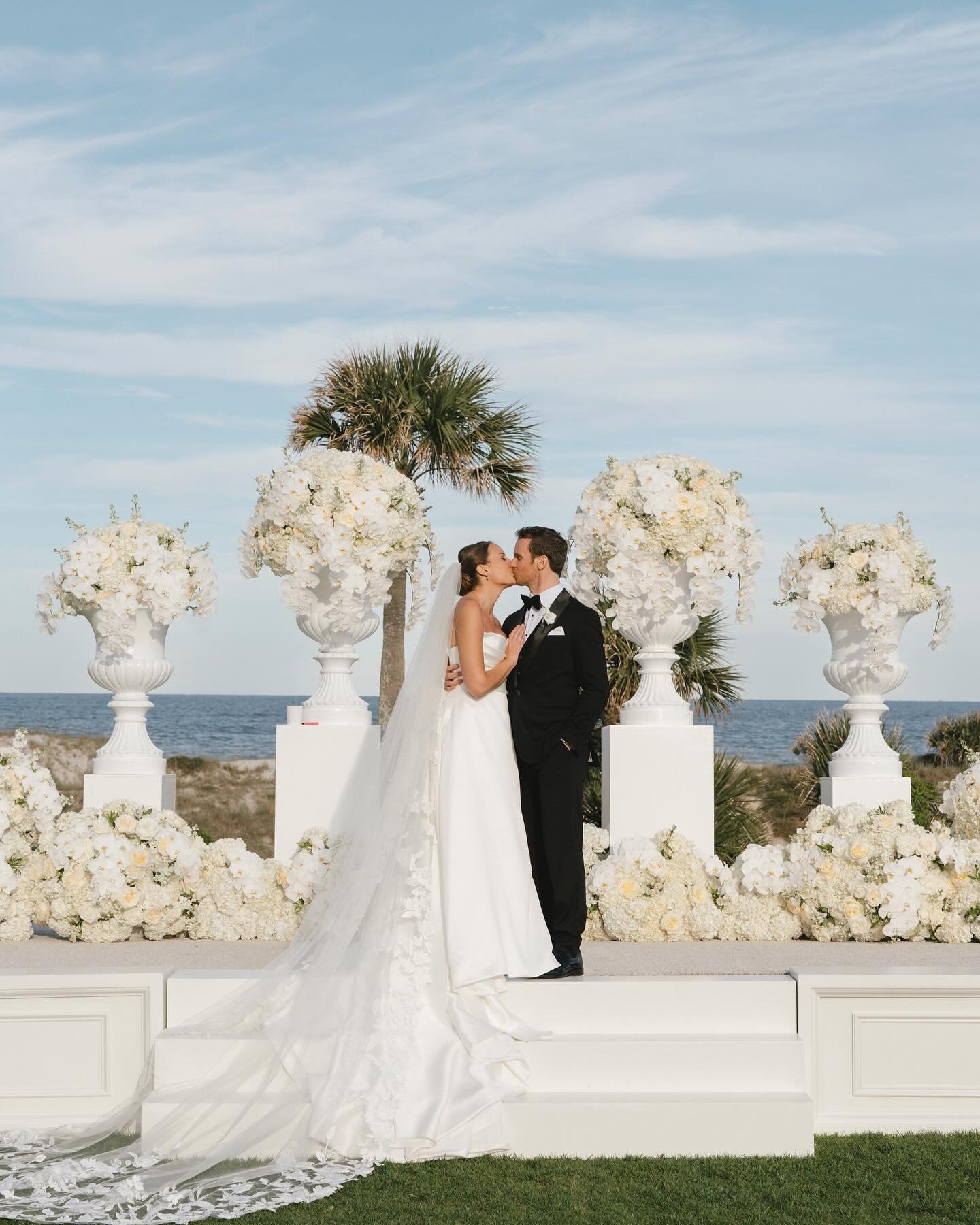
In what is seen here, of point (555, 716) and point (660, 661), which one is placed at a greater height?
point (660, 661)

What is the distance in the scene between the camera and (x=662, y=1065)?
4.93m

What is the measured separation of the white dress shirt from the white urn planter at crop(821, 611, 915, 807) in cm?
229

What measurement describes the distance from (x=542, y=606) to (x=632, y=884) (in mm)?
1591

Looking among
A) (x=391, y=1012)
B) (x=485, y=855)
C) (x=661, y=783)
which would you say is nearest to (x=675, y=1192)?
(x=391, y=1012)

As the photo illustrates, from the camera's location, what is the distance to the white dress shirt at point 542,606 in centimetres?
534

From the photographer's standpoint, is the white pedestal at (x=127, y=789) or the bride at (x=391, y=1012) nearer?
the bride at (x=391, y=1012)

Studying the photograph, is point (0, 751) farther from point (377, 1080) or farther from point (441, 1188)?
point (441, 1188)

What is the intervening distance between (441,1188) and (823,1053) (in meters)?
1.72

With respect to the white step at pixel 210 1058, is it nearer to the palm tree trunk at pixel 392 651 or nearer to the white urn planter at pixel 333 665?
the white urn planter at pixel 333 665

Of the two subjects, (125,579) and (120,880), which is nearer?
(120,880)

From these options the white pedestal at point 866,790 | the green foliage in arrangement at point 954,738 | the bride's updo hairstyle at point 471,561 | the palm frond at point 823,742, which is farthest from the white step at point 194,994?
the green foliage in arrangement at point 954,738

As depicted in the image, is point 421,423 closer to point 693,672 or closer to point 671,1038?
point 693,672

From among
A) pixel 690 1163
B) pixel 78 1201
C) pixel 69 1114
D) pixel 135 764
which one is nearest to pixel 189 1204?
pixel 78 1201

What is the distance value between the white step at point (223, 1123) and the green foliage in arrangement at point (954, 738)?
20.2 m
